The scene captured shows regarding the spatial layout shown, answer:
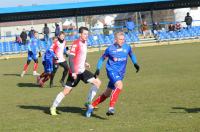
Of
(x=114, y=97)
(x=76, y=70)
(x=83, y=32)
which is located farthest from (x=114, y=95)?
(x=83, y=32)

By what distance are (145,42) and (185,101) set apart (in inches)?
1173

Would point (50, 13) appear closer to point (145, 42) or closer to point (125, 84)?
point (145, 42)

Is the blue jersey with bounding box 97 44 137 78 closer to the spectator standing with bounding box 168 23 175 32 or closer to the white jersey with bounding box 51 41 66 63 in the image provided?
the white jersey with bounding box 51 41 66 63

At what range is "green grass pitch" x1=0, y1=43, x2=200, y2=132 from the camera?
9.33 m

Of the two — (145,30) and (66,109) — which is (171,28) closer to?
(145,30)

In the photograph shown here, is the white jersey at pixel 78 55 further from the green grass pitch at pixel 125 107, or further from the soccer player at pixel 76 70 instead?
the green grass pitch at pixel 125 107

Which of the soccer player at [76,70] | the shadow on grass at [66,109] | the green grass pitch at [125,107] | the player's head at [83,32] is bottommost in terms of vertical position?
the shadow on grass at [66,109]

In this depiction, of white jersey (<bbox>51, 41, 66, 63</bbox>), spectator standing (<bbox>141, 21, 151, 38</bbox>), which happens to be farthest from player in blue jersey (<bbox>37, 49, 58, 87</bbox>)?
A: spectator standing (<bbox>141, 21, 151, 38</bbox>)

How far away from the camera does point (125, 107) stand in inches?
456

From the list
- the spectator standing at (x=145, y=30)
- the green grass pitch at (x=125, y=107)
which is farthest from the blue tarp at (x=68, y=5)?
the green grass pitch at (x=125, y=107)

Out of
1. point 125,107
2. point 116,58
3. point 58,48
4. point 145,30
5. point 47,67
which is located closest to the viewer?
point 116,58

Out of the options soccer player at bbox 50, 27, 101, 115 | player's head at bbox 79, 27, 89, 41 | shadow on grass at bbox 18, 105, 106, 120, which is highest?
player's head at bbox 79, 27, 89, 41

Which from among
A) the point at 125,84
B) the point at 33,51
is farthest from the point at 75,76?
the point at 33,51

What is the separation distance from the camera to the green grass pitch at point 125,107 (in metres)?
9.33
